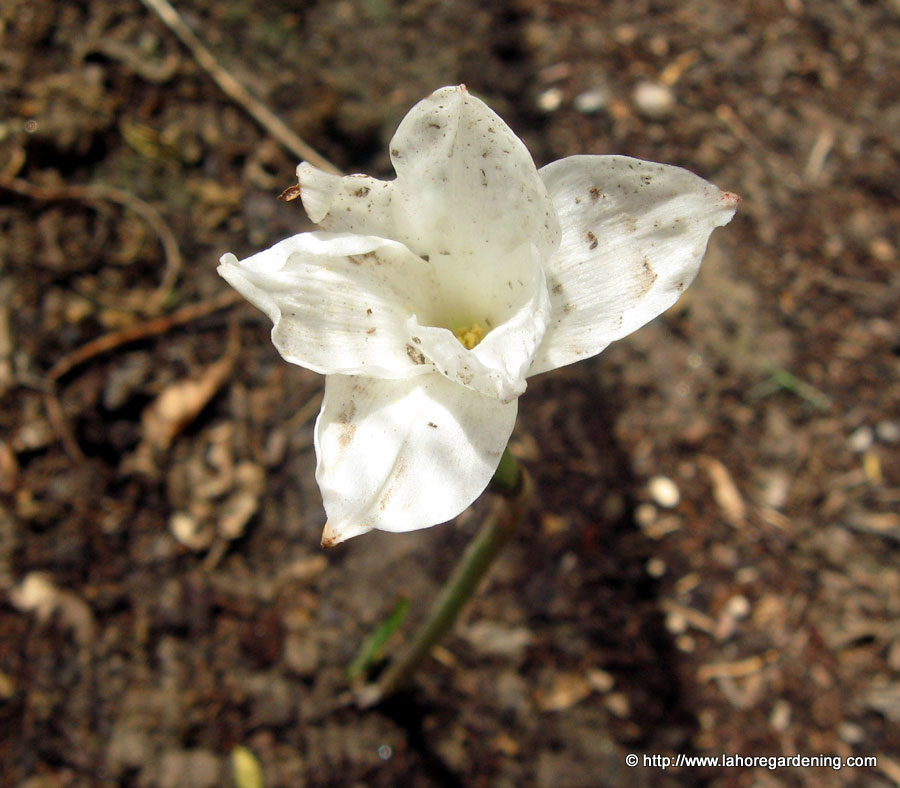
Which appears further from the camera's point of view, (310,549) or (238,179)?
(238,179)

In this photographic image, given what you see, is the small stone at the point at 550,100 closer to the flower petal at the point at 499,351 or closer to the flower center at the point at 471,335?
the flower center at the point at 471,335

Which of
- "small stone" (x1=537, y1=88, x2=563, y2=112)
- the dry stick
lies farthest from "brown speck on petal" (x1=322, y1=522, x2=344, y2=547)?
"small stone" (x1=537, y1=88, x2=563, y2=112)

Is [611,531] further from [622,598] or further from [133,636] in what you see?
[133,636]

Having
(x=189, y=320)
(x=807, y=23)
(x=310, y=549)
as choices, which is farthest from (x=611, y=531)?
(x=807, y=23)

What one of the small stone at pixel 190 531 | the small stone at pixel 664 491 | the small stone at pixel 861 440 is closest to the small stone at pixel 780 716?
the small stone at pixel 664 491

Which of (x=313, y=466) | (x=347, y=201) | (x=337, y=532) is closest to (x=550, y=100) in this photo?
(x=313, y=466)

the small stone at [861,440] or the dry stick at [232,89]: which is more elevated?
the dry stick at [232,89]

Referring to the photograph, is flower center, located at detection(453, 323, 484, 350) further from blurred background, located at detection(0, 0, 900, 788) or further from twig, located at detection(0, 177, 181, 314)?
twig, located at detection(0, 177, 181, 314)
